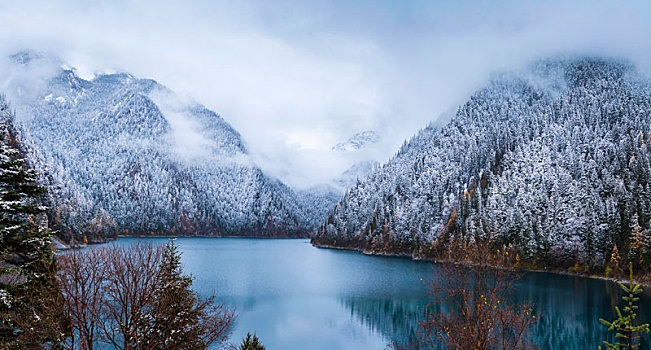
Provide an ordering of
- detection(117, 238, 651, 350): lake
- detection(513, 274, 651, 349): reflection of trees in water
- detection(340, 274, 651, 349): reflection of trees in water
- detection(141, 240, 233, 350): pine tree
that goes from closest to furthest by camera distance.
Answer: detection(141, 240, 233, 350): pine tree < detection(513, 274, 651, 349): reflection of trees in water < detection(340, 274, 651, 349): reflection of trees in water < detection(117, 238, 651, 350): lake

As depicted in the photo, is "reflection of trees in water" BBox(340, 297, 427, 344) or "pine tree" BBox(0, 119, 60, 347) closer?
"pine tree" BBox(0, 119, 60, 347)

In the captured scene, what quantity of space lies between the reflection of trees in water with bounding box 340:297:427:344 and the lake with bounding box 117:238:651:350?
0.32 feet

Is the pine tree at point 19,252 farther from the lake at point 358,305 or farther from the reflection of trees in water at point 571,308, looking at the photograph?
the reflection of trees in water at point 571,308

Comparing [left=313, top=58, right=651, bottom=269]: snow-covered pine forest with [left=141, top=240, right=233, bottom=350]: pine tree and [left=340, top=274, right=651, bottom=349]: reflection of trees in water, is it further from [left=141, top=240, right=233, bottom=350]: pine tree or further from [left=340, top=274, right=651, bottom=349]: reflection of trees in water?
[left=141, top=240, right=233, bottom=350]: pine tree

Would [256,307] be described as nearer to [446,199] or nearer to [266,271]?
[266,271]

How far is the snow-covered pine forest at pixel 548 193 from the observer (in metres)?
94.8

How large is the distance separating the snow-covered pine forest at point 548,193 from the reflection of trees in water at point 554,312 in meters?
15.7

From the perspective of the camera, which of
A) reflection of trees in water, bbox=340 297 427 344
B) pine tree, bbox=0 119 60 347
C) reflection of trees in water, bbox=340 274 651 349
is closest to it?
pine tree, bbox=0 119 60 347

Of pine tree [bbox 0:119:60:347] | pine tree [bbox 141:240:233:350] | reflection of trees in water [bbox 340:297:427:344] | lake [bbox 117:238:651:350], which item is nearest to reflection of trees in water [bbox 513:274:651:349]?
lake [bbox 117:238:651:350]

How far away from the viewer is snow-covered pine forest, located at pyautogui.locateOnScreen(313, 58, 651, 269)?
94.8 meters

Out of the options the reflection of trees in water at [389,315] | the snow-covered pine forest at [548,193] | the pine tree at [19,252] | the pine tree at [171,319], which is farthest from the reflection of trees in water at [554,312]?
the pine tree at [19,252]

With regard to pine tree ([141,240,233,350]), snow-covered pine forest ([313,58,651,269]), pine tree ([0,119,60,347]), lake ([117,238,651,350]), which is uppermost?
snow-covered pine forest ([313,58,651,269])

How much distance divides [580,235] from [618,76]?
477ft

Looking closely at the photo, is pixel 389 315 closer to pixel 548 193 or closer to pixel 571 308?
pixel 571 308
